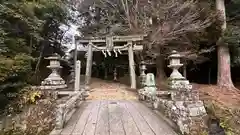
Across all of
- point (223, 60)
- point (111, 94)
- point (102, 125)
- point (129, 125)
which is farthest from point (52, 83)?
point (223, 60)

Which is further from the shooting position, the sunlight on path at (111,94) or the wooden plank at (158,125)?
the sunlight on path at (111,94)

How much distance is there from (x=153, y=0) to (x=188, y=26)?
254cm

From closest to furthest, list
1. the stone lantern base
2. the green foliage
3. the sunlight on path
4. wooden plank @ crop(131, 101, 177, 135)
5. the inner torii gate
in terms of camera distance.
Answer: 1. wooden plank @ crop(131, 101, 177, 135)
2. the green foliage
3. the stone lantern base
4. the sunlight on path
5. the inner torii gate

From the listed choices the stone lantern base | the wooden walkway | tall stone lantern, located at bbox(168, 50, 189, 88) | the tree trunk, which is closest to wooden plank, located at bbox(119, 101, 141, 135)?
the wooden walkway

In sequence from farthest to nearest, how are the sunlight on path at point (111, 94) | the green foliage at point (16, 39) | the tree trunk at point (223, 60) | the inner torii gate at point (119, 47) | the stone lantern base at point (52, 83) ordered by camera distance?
1. the tree trunk at point (223, 60)
2. the inner torii gate at point (119, 47)
3. the sunlight on path at point (111, 94)
4. the stone lantern base at point (52, 83)
5. the green foliage at point (16, 39)

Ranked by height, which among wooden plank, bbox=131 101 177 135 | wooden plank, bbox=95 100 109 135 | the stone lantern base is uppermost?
the stone lantern base

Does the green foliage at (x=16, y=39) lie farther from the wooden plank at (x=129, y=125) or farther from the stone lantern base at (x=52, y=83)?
the wooden plank at (x=129, y=125)

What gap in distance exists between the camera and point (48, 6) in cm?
1009

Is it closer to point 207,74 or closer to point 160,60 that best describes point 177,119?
point 160,60

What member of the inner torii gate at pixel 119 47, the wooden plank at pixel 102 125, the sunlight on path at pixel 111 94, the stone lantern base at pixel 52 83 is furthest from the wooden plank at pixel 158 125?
the inner torii gate at pixel 119 47

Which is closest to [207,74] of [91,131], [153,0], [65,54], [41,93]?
[153,0]

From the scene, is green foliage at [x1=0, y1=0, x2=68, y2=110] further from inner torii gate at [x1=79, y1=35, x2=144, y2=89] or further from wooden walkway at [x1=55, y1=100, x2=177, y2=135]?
wooden walkway at [x1=55, y1=100, x2=177, y2=135]

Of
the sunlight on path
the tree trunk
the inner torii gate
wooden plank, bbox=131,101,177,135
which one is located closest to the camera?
wooden plank, bbox=131,101,177,135

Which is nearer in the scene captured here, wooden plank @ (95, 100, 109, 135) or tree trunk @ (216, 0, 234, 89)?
wooden plank @ (95, 100, 109, 135)
